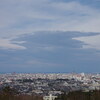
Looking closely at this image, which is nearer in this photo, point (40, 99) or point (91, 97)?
point (91, 97)

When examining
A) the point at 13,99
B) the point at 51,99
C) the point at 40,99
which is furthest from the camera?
the point at 51,99

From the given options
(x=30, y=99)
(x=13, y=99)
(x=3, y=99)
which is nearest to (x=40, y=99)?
(x=30, y=99)

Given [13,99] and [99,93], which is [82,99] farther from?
[13,99]

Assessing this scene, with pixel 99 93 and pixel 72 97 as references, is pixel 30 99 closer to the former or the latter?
pixel 72 97

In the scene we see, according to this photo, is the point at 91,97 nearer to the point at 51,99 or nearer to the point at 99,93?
the point at 99,93

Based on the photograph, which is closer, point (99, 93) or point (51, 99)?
point (99, 93)

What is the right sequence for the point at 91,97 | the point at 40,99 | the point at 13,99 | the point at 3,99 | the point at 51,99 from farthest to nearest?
the point at 51,99 → the point at 40,99 → the point at 91,97 → the point at 13,99 → the point at 3,99

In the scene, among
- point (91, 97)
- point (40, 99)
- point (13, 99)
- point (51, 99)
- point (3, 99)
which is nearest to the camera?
point (3, 99)

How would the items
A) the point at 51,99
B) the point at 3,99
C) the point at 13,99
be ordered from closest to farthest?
the point at 3,99 → the point at 13,99 → the point at 51,99

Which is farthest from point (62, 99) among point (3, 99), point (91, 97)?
point (3, 99)
